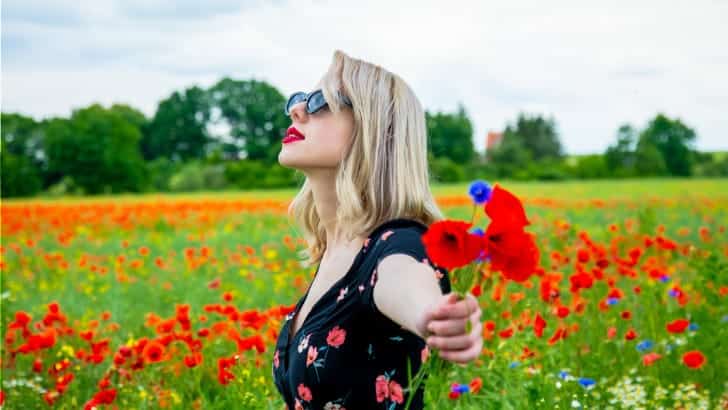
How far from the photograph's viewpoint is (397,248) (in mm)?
1657

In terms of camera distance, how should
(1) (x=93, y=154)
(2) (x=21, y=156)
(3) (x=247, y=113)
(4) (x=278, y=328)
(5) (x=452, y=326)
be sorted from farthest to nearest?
(3) (x=247, y=113)
(1) (x=93, y=154)
(2) (x=21, y=156)
(4) (x=278, y=328)
(5) (x=452, y=326)

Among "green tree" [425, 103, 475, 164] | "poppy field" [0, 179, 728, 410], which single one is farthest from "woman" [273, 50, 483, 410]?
"green tree" [425, 103, 475, 164]

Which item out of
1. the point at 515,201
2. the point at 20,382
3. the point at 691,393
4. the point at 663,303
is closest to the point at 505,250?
the point at 515,201

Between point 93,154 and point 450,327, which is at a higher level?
point 93,154

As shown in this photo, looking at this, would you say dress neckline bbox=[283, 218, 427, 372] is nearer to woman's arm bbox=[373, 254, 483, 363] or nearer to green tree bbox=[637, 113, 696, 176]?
woman's arm bbox=[373, 254, 483, 363]

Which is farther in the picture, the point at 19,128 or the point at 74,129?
the point at 74,129

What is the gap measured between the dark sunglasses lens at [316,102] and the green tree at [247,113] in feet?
131

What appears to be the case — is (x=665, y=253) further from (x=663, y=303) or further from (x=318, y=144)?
(x=318, y=144)

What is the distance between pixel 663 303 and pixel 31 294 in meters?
5.14

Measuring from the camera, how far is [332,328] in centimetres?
188

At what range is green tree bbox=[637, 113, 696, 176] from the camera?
58.4 meters

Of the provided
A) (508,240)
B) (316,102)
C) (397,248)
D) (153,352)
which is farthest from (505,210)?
(153,352)

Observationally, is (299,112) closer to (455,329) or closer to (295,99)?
(295,99)

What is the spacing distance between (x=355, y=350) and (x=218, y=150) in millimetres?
49910
